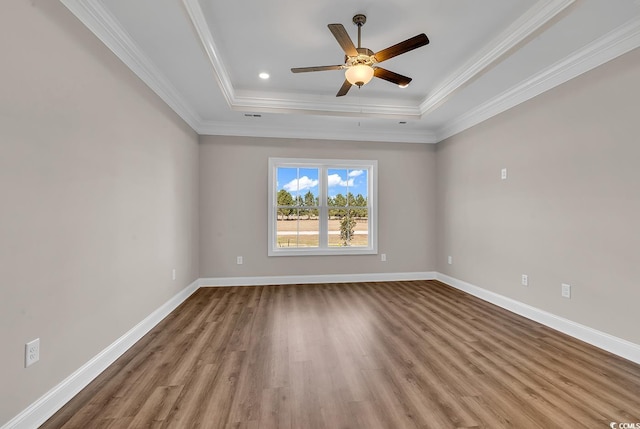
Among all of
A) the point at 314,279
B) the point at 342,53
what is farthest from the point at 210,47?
the point at 314,279

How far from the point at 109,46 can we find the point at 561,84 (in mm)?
4143

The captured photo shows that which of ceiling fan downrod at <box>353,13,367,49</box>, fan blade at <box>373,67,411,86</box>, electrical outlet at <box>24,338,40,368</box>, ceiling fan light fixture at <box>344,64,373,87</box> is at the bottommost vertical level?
electrical outlet at <box>24,338,40,368</box>

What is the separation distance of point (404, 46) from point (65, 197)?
261cm

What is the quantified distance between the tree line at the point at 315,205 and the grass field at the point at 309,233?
0.11m

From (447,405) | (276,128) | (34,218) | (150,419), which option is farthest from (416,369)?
(276,128)

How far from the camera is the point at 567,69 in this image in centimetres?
286

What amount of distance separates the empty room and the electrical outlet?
0.03 metres

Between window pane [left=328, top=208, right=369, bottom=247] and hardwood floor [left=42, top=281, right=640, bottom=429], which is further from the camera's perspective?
window pane [left=328, top=208, right=369, bottom=247]

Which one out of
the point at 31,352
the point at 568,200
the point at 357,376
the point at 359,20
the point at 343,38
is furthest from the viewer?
the point at 568,200

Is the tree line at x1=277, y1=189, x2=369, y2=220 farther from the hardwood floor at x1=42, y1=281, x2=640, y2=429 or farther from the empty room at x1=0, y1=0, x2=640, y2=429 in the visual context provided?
the hardwood floor at x1=42, y1=281, x2=640, y2=429

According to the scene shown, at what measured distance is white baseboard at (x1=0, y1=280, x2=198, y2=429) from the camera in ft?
5.11

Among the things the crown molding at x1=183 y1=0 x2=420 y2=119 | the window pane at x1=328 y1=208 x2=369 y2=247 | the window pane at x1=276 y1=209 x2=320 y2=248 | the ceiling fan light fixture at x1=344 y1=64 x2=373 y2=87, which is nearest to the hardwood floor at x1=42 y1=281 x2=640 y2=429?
the window pane at x1=276 y1=209 x2=320 y2=248

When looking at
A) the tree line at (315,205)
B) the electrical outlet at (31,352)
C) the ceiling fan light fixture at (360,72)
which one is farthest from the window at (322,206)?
the electrical outlet at (31,352)

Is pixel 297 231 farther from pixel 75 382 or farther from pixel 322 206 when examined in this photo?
pixel 75 382
